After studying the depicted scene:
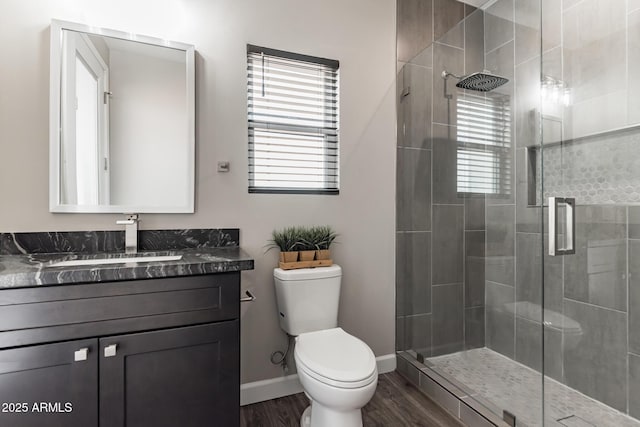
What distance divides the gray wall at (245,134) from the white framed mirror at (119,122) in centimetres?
6

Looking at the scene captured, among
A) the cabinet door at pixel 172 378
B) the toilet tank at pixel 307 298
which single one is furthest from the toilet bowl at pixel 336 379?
the cabinet door at pixel 172 378

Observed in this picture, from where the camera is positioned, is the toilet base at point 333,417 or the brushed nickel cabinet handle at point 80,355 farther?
the toilet base at point 333,417

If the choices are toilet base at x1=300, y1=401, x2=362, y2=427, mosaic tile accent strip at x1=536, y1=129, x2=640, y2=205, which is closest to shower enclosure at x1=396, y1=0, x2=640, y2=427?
mosaic tile accent strip at x1=536, y1=129, x2=640, y2=205

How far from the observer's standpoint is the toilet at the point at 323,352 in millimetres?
1320

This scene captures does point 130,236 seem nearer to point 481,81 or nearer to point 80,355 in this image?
point 80,355

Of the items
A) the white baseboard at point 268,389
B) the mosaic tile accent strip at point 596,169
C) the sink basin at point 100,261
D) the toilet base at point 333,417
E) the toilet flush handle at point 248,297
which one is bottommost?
the white baseboard at point 268,389

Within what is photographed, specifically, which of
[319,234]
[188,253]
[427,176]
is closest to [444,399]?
[319,234]

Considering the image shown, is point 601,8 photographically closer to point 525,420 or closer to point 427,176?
point 427,176

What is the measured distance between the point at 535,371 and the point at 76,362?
2356 millimetres

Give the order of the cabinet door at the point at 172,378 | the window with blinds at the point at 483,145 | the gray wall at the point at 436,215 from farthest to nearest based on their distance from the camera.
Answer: the gray wall at the point at 436,215 < the window with blinds at the point at 483,145 < the cabinet door at the point at 172,378

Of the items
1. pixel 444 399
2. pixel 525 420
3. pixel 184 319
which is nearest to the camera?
pixel 184 319

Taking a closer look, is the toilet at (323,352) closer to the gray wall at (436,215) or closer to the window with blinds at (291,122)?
the window with blinds at (291,122)

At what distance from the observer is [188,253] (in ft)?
5.29

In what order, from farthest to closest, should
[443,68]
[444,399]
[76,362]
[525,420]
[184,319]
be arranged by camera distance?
1. [443,68]
2. [444,399]
3. [525,420]
4. [184,319]
5. [76,362]
